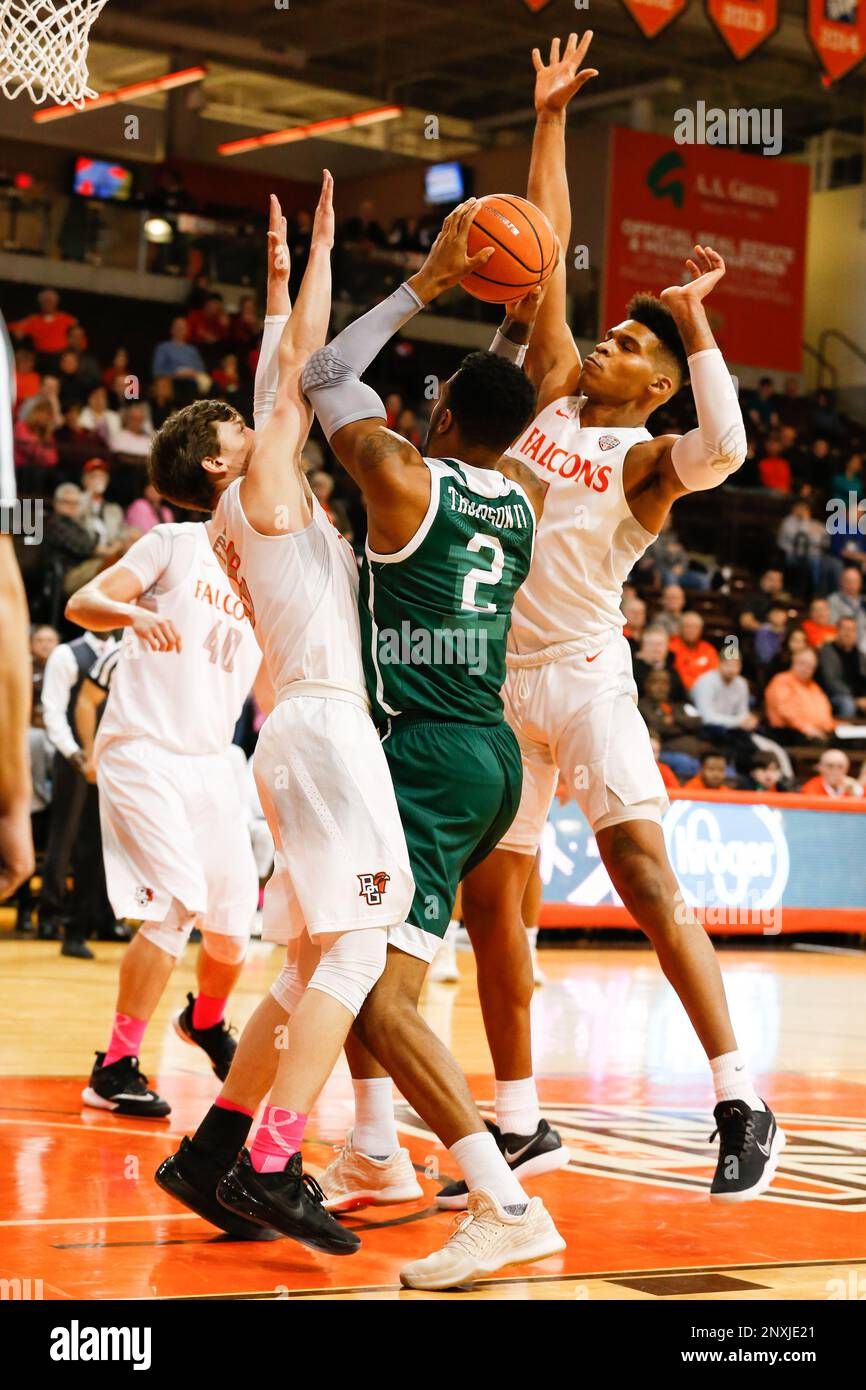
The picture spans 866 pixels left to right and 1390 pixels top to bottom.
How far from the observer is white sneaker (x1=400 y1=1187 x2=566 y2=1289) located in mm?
3836

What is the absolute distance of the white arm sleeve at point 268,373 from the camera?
15.2 ft

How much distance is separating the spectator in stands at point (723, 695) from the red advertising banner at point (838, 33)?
5.64m

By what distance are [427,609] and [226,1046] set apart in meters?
2.64

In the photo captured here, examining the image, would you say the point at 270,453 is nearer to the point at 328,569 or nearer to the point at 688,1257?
the point at 328,569

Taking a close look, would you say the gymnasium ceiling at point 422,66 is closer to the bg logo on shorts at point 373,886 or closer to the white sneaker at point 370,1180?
the white sneaker at point 370,1180

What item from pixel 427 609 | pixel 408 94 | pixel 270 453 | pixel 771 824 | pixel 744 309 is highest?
pixel 408 94

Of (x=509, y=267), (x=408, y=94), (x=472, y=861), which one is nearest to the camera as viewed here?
(x=472, y=861)

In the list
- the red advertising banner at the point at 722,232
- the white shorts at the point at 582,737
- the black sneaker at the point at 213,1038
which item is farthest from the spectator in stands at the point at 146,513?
the white shorts at the point at 582,737

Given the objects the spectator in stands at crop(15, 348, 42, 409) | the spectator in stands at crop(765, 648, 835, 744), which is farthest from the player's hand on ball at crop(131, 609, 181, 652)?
the spectator in stands at crop(765, 648, 835, 744)

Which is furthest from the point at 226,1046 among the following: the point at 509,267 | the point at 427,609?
the point at 509,267

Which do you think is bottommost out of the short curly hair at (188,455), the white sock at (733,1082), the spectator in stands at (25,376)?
the white sock at (733,1082)

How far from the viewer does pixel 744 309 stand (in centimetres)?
2234

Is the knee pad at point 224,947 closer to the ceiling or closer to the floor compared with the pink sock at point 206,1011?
closer to the ceiling

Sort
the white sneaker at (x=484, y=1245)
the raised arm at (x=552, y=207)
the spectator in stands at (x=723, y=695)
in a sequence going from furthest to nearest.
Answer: the spectator in stands at (x=723, y=695)
the raised arm at (x=552, y=207)
the white sneaker at (x=484, y=1245)
